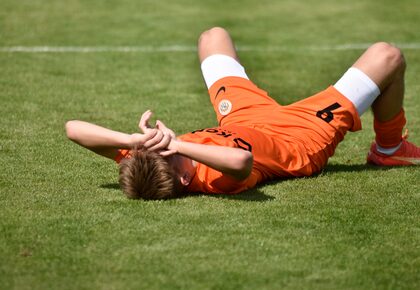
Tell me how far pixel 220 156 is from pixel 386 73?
1.58 m

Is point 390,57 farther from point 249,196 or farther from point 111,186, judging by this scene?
point 111,186

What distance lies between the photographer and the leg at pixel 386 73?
20.7 feet

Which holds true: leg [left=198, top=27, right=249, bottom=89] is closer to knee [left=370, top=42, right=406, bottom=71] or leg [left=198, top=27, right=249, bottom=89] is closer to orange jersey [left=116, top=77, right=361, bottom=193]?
orange jersey [left=116, top=77, right=361, bottom=193]

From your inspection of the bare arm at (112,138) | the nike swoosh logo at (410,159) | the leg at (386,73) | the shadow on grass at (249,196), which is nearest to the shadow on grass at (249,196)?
the shadow on grass at (249,196)

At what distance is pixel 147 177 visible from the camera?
552 cm

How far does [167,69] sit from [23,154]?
3.62 m

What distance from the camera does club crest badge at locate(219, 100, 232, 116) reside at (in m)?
6.53

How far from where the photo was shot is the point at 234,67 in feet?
22.6

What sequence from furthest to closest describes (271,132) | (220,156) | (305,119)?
1. (305,119)
2. (271,132)
3. (220,156)

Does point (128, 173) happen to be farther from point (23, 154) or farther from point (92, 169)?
point (23, 154)

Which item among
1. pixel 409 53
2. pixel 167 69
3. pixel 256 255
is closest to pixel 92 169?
pixel 256 255

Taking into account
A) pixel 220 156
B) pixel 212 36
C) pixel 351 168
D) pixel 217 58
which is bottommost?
pixel 351 168

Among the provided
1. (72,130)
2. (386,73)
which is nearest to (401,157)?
(386,73)

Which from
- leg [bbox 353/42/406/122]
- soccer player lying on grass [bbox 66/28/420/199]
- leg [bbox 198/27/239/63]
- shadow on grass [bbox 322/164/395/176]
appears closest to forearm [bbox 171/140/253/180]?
soccer player lying on grass [bbox 66/28/420/199]
